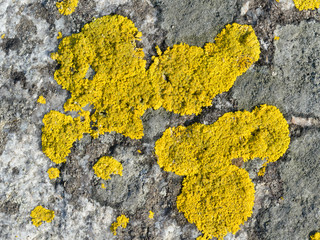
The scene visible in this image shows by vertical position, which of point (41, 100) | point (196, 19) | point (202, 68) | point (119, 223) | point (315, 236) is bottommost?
point (315, 236)

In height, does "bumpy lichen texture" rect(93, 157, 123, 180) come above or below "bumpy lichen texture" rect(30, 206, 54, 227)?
above

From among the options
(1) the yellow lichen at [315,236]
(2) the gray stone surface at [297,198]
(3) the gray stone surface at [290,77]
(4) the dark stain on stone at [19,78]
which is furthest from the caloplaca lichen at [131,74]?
(1) the yellow lichen at [315,236]

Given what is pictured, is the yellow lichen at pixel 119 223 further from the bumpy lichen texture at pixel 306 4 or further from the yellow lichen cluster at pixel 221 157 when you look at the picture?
the bumpy lichen texture at pixel 306 4

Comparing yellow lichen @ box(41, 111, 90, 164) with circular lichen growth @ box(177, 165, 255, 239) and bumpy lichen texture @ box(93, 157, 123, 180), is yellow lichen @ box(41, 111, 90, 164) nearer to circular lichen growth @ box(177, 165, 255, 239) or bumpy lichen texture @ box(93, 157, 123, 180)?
bumpy lichen texture @ box(93, 157, 123, 180)

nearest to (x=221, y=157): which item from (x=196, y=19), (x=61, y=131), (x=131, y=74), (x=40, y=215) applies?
(x=131, y=74)

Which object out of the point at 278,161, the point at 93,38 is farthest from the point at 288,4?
the point at 93,38

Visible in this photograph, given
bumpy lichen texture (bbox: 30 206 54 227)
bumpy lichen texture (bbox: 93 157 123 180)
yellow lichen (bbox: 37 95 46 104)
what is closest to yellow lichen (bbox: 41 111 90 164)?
yellow lichen (bbox: 37 95 46 104)

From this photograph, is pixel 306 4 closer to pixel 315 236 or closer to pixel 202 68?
pixel 202 68

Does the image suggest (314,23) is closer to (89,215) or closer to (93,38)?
(93,38)
